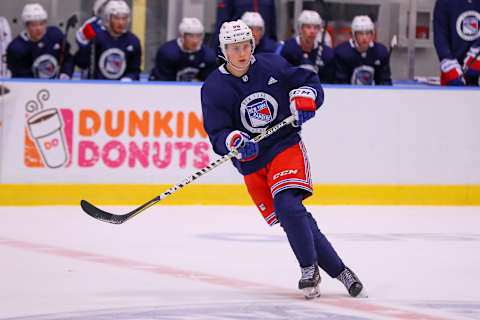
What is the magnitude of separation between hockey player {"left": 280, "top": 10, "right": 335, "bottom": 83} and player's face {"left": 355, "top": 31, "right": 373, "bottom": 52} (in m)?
0.24

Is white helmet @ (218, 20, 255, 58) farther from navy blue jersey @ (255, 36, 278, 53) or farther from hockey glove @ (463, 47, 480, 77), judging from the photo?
hockey glove @ (463, 47, 480, 77)

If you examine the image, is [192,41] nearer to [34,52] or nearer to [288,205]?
[34,52]

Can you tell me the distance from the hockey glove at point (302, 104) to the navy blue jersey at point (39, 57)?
3.82 m

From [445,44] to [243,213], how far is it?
229 cm

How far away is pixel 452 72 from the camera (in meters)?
7.05

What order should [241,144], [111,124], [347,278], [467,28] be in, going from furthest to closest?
[467,28], [111,124], [347,278], [241,144]

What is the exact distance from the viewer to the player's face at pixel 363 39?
24.0 feet

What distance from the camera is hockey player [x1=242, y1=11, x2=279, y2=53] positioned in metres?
6.97

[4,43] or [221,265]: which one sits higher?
[4,43]

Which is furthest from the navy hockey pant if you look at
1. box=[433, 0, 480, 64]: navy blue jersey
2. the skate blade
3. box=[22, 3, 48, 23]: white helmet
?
box=[433, 0, 480, 64]: navy blue jersey

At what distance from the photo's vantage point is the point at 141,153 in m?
6.36

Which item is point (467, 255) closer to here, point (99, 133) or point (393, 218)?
point (393, 218)

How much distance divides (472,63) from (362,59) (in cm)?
83

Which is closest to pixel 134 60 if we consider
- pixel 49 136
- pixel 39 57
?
pixel 39 57
